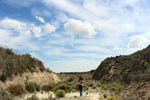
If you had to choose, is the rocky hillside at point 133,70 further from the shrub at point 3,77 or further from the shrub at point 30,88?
the shrub at point 3,77

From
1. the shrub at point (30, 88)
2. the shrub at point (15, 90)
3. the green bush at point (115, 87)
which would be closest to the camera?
the shrub at point (15, 90)

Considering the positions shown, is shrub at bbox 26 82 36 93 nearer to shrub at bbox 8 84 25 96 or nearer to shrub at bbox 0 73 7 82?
shrub at bbox 8 84 25 96

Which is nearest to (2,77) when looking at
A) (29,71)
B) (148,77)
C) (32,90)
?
(32,90)

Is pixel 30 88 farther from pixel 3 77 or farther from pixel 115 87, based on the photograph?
pixel 115 87

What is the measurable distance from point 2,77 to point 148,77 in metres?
20.8

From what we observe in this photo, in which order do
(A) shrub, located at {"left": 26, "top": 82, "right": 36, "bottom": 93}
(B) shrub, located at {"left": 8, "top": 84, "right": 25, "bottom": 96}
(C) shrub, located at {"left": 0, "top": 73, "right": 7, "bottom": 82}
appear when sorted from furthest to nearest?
(A) shrub, located at {"left": 26, "top": 82, "right": 36, "bottom": 93}, (C) shrub, located at {"left": 0, "top": 73, "right": 7, "bottom": 82}, (B) shrub, located at {"left": 8, "top": 84, "right": 25, "bottom": 96}

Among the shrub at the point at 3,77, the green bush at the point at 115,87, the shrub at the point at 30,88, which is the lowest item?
the green bush at the point at 115,87

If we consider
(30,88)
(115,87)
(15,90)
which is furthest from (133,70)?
(15,90)

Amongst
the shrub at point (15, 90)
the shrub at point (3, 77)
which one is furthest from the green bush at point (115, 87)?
the shrub at point (3, 77)

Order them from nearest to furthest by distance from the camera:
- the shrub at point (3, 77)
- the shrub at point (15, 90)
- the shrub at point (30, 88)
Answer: the shrub at point (15, 90) → the shrub at point (3, 77) → the shrub at point (30, 88)

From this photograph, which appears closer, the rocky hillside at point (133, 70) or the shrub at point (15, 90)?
the shrub at point (15, 90)

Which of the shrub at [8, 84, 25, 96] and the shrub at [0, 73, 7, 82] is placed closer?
the shrub at [8, 84, 25, 96]

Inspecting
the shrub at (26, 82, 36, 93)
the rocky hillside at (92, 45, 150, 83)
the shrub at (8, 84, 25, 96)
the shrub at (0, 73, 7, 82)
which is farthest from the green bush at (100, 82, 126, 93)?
the shrub at (0, 73, 7, 82)

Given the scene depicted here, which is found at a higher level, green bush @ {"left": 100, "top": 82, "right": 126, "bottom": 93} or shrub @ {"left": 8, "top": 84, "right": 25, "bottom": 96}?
shrub @ {"left": 8, "top": 84, "right": 25, "bottom": 96}
